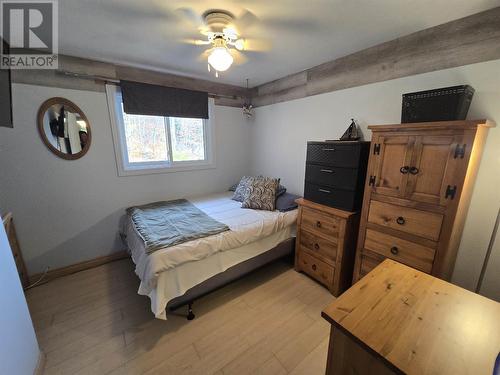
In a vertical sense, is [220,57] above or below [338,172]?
above

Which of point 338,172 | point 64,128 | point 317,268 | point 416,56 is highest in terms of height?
point 416,56

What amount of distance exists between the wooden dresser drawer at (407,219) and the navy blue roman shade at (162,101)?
2.43 meters

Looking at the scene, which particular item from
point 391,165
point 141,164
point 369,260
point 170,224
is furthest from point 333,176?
point 141,164

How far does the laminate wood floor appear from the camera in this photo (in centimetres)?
143

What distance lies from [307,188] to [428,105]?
46.1 inches

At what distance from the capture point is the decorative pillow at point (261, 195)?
8.42 feet

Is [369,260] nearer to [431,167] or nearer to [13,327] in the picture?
[431,167]

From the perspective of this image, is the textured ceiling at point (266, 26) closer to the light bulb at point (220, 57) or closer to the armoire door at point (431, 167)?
the light bulb at point (220, 57)

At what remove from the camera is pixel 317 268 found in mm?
2207

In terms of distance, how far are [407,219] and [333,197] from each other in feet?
1.99

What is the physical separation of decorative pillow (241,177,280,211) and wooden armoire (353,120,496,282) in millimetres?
1066

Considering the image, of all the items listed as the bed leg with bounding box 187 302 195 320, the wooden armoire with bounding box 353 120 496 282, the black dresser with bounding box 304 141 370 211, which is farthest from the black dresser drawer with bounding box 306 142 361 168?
the bed leg with bounding box 187 302 195 320

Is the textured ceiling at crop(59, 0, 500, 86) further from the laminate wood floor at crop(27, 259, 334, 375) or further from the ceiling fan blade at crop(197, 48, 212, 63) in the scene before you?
the laminate wood floor at crop(27, 259, 334, 375)

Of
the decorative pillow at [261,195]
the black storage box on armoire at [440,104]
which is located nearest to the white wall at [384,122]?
the black storage box on armoire at [440,104]
